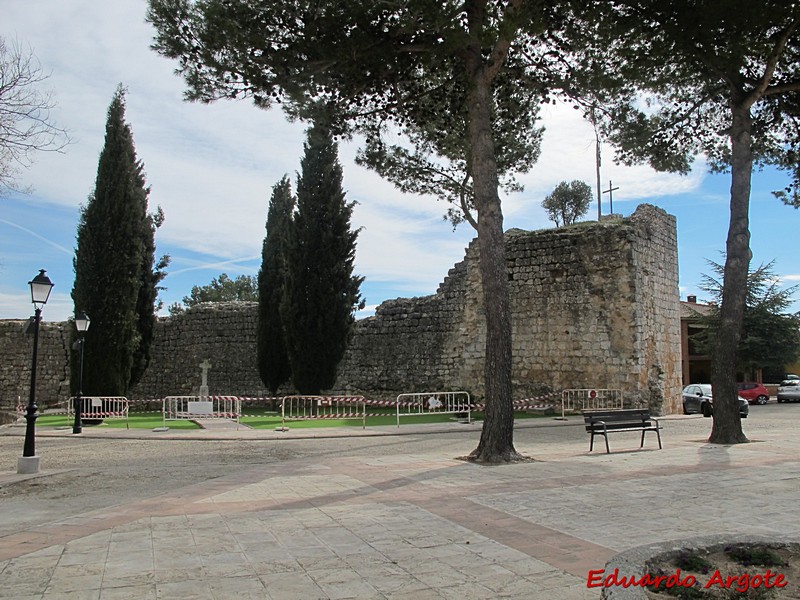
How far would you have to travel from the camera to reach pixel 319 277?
2072 cm

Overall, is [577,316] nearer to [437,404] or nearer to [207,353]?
[437,404]

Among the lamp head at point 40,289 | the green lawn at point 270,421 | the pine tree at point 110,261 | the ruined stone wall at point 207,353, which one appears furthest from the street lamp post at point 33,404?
the ruined stone wall at point 207,353

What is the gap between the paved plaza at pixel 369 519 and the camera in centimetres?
399

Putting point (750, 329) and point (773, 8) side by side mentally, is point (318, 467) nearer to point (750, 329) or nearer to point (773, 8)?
point (773, 8)

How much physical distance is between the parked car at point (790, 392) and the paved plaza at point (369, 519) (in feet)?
82.6

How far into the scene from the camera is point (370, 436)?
1383cm

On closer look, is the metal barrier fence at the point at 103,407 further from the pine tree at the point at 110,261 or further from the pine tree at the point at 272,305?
the pine tree at the point at 272,305

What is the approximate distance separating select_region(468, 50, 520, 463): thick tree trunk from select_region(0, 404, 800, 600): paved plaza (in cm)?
72

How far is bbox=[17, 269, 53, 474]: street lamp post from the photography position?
8836mm

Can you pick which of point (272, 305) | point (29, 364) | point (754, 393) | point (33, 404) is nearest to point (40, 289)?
point (33, 404)

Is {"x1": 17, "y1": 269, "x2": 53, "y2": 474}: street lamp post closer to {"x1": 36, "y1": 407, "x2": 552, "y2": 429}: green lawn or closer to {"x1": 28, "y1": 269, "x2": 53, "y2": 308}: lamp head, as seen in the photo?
{"x1": 28, "y1": 269, "x2": 53, "y2": 308}: lamp head

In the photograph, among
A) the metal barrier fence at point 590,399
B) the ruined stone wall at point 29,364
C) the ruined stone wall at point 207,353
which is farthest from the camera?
the ruined stone wall at point 29,364

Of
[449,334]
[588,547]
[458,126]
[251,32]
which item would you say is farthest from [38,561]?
[449,334]

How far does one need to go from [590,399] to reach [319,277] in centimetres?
889
